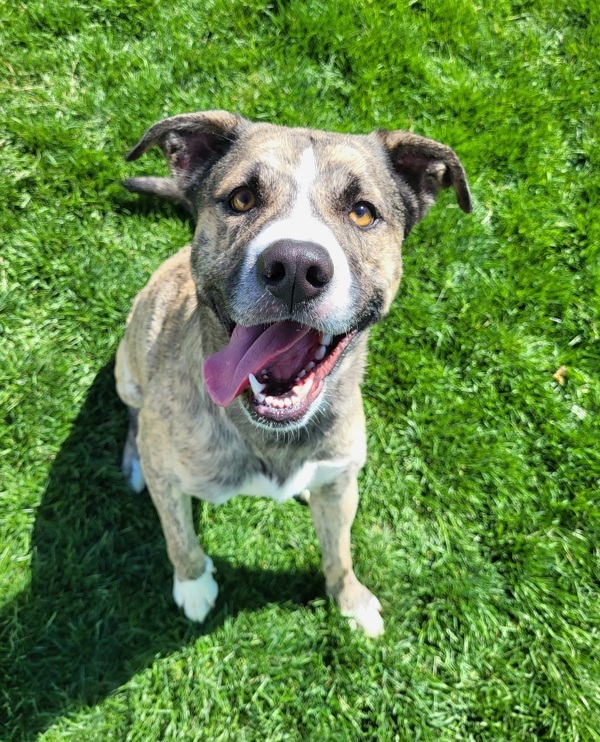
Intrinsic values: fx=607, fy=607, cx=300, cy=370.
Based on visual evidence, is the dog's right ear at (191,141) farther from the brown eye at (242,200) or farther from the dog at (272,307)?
the brown eye at (242,200)

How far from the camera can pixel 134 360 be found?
3.69 m

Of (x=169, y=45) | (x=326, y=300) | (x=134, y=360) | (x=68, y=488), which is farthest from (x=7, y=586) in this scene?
(x=169, y=45)

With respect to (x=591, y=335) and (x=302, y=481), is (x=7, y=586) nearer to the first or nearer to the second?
(x=302, y=481)

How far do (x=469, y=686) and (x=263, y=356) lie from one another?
8.61 feet

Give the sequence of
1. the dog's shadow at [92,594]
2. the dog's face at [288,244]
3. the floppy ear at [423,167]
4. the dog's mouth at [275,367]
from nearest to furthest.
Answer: the dog's face at [288,244], the dog's mouth at [275,367], the floppy ear at [423,167], the dog's shadow at [92,594]

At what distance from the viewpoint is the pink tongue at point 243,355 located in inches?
98.1

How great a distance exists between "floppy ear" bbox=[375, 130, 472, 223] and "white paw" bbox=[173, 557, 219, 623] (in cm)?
240

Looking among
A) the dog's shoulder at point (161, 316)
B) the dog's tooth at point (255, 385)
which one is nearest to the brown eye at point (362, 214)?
the dog's tooth at point (255, 385)

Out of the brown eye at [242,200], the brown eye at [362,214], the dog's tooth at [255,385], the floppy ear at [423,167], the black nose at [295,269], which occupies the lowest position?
the dog's tooth at [255,385]

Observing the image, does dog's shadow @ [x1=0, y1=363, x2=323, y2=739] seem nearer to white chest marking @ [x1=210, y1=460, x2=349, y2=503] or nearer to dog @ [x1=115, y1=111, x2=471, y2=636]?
dog @ [x1=115, y1=111, x2=471, y2=636]

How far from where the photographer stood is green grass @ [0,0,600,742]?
144 inches

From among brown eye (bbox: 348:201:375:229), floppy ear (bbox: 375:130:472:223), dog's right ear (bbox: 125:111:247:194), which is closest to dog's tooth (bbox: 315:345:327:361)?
brown eye (bbox: 348:201:375:229)

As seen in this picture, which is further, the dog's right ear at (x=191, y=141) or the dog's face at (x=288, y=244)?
the dog's right ear at (x=191, y=141)

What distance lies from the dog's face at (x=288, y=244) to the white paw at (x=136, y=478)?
1.77 metres
